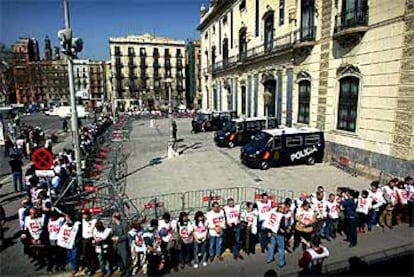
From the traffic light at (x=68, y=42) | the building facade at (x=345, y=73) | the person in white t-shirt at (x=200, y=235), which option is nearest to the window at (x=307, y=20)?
the building facade at (x=345, y=73)

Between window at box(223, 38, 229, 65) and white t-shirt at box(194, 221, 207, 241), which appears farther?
window at box(223, 38, 229, 65)

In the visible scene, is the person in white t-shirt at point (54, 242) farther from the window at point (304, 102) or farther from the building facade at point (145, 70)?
the building facade at point (145, 70)

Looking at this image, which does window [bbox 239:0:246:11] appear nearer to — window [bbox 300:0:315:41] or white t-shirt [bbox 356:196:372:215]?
window [bbox 300:0:315:41]

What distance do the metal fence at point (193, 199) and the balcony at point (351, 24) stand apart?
322 inches

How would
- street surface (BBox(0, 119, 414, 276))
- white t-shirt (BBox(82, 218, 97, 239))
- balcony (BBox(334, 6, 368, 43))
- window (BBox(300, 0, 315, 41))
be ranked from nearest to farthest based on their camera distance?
white t-shirt (BBox(82, 218, 97, 239)), street surface (BBox(0, 119, 414, 276)), balcony (BBox(334, 6, 368, 43)), window (BBox(300, 0, 315, 41))

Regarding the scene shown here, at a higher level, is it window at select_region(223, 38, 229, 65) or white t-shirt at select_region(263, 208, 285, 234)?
window at select_region(223, 38, 229, 65)

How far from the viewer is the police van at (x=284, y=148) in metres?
16.0

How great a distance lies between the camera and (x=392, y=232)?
8.57 metres

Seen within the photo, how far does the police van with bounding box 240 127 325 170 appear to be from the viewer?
16.0 meters

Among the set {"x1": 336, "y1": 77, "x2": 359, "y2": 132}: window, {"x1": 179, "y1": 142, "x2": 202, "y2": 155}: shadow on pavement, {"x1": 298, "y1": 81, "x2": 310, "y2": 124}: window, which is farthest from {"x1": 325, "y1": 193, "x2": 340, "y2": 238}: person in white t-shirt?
{"x1": 179, "y1": 142, "x2": 202, "y2": 155}: shadow on pavement

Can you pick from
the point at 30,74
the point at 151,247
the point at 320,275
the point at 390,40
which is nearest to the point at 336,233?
the point at 320,275

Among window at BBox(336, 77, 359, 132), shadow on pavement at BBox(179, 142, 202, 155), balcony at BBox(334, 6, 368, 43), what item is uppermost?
balcony at BBox(334, 6, 368, 43)

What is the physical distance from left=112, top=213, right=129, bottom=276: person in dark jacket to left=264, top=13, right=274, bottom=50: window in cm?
2157

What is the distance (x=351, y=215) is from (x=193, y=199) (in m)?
5.63
